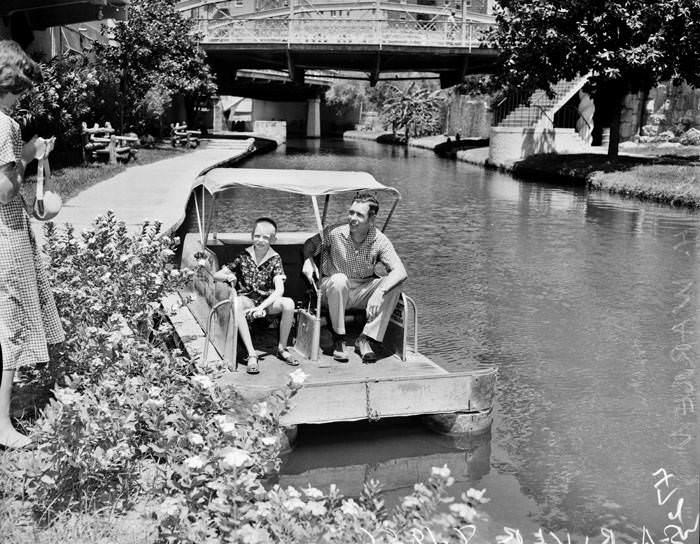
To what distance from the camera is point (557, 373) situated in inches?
351

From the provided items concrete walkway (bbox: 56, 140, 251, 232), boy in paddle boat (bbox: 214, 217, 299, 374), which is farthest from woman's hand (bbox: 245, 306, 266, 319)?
concrete walkway (bbox: 56, 140, 251, 232)

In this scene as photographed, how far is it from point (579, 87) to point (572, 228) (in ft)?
88.2

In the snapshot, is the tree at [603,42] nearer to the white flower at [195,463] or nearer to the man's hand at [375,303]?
the man's hand at [375,303]

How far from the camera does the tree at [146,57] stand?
111 ft

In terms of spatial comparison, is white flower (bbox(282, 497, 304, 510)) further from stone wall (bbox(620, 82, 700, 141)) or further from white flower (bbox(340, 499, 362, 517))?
stone wall (bbox(620, 82, 700, 141))

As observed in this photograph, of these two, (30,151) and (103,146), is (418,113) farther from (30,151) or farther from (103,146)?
(30,151)

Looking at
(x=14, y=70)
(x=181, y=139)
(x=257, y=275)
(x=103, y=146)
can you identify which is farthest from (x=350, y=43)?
(x=14, y=70)

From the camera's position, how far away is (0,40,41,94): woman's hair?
4844mm

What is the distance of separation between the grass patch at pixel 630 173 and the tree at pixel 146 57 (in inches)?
568

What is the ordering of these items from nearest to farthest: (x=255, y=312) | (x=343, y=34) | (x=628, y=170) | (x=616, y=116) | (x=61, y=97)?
(x=255, y=312) < (x=61, y=97) < (x=628, y=170) < (x=616, y=116) < (x=343, y=34)

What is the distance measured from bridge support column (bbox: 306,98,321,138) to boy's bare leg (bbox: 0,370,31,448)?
8080 centimetres

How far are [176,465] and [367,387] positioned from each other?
2755 millimetres

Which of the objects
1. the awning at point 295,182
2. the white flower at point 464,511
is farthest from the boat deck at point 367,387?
the white flower at point 464,511

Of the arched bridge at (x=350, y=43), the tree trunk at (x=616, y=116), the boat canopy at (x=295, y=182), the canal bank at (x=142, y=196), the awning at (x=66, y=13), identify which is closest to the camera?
the boat canopy at (x=295, y=182)
